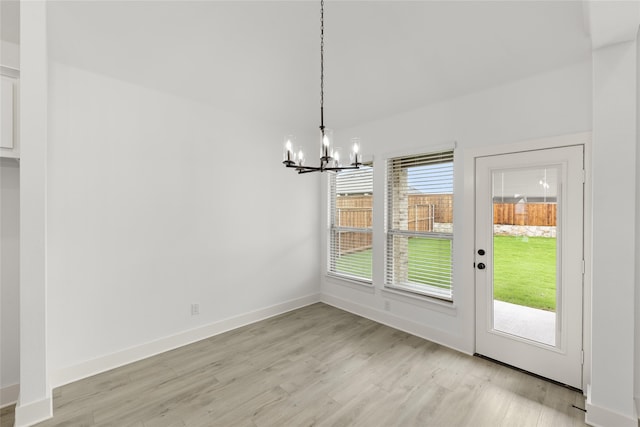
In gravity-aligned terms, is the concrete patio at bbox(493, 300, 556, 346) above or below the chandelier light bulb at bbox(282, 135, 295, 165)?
below

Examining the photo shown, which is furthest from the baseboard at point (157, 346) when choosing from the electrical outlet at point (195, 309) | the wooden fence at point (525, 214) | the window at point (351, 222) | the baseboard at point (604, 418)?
the baseboard at point (604, 418)

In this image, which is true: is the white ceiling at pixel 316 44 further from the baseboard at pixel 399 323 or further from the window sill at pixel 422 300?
the baseboard at pixel 399 323

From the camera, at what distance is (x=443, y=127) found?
10.7 ft

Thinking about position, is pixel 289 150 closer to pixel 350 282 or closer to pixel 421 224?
pixel 421 224

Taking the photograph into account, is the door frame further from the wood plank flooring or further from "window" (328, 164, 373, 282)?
the wood plank flooring

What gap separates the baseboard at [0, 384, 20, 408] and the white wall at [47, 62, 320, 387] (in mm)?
241

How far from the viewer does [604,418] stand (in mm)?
1968

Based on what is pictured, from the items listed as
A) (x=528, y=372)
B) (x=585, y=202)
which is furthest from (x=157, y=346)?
(x=585, y=202)

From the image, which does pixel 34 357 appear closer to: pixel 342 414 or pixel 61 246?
pixel 61 246

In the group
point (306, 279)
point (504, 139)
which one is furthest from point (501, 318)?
point (306, 279)

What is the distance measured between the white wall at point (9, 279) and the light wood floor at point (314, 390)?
428 mm

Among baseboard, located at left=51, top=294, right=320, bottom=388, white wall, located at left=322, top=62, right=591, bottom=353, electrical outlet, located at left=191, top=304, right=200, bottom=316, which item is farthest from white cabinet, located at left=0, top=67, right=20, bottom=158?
white wall, located at left=322, top=62, right=591, bottom=353

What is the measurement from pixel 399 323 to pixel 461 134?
2419 mm

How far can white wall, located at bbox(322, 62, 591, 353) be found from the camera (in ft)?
8.16
